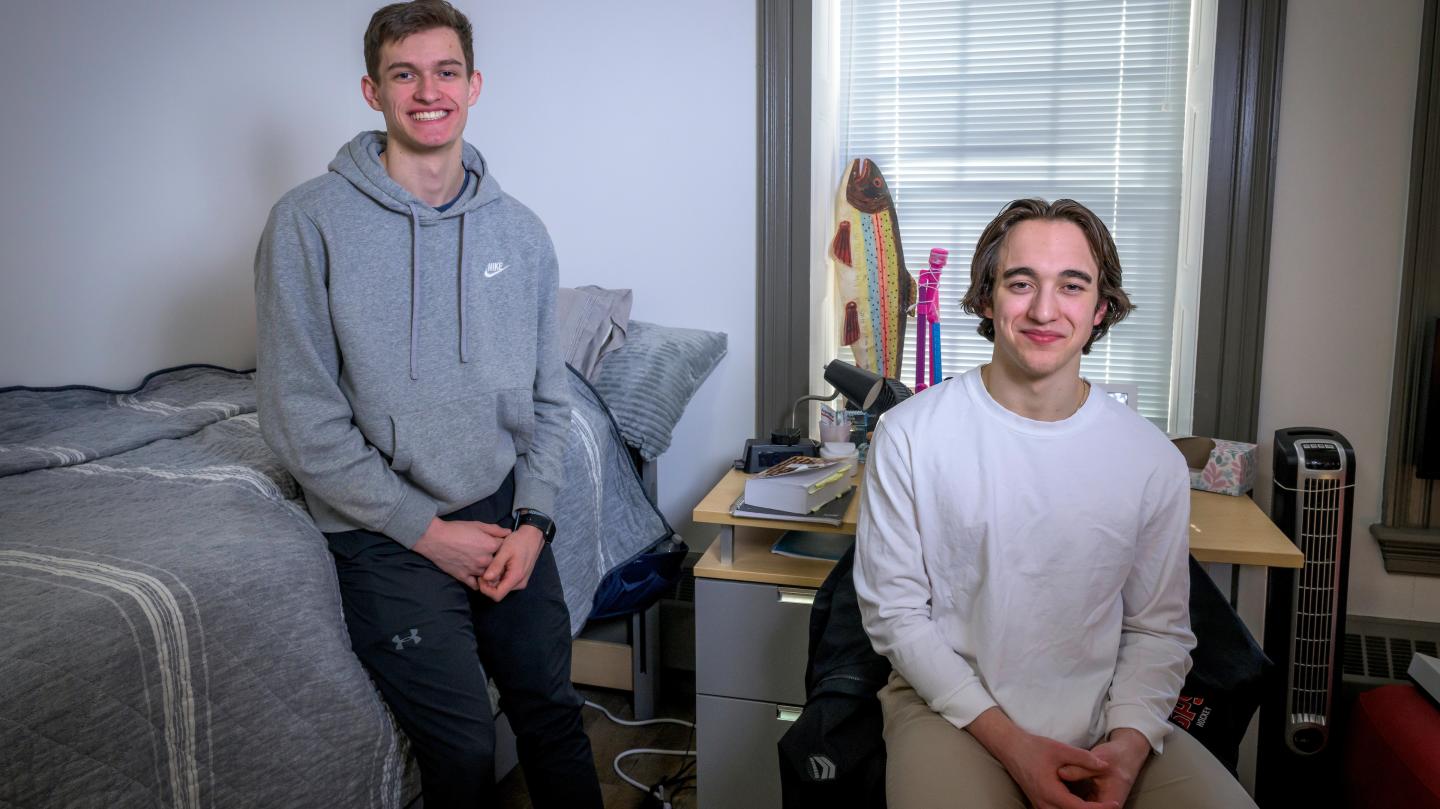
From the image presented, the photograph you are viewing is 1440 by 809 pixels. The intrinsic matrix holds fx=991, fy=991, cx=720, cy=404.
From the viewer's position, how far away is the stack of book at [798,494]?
179 centimetres

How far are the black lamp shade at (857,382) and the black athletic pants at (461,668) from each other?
28.7 inches

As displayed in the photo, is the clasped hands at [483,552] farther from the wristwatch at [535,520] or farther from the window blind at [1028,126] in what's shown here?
the window blind at [1028,126]

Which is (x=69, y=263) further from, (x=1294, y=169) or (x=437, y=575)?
(x=1294, y=169)

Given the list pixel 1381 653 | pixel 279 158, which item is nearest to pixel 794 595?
pixel 1381 653

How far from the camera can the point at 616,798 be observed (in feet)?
6.36

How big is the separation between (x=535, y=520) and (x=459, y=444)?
0.18 meters

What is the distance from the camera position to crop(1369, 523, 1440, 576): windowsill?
202cm

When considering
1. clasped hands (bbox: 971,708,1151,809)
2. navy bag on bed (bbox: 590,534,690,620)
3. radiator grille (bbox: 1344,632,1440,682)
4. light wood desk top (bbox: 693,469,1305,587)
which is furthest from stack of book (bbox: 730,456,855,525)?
radiator grille (bbox: 1344,632,1440,682)

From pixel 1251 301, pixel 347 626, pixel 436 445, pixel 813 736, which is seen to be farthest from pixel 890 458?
pixel 1251 301

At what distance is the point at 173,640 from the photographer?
3.77 ft

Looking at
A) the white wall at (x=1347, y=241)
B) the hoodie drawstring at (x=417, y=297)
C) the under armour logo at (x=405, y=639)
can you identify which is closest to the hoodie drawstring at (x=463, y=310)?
the hoodie drawstring at (x=417, y=297)

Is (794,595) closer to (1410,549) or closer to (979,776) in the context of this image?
(979,776)

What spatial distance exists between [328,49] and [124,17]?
454 millimetres

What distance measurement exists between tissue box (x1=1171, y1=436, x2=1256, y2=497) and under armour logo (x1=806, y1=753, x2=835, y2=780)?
3.56 ft
